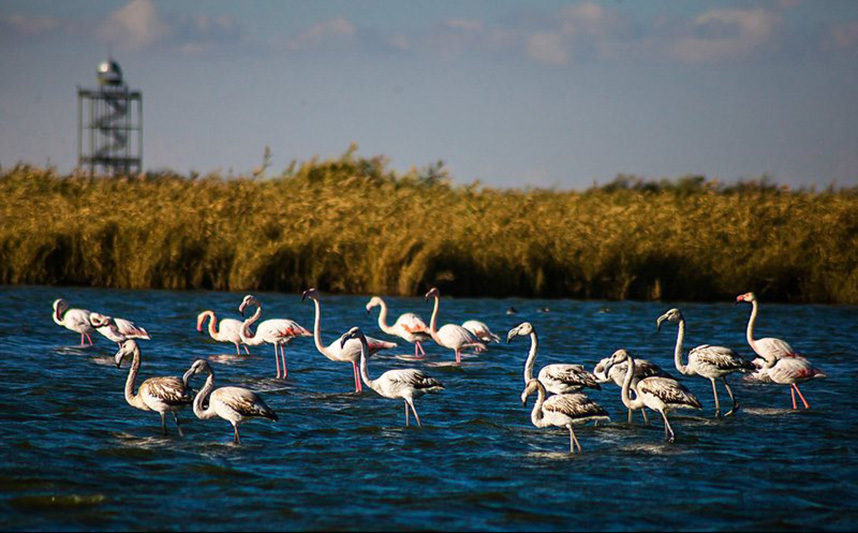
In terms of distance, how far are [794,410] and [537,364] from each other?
4320mm

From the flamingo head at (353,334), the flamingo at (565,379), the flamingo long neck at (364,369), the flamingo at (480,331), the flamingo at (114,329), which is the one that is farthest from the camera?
the flamingo at (480,331)

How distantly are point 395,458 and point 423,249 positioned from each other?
14.6 m

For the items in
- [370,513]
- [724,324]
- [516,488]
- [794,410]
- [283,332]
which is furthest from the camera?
[724,324]

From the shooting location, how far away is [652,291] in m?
25.5

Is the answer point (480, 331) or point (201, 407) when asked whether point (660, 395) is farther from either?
point (480, 331)

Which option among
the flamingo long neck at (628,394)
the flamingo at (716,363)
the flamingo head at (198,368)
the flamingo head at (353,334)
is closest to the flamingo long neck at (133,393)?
the flamingo head at (198,368)

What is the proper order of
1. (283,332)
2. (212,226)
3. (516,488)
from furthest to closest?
1. (212,226)
2. (283,332)
3. (516,488)

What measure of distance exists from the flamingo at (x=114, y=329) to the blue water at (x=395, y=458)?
1.38 ft

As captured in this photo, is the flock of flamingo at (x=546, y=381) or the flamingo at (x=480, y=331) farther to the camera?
the flamingo at (x=480, y=331)

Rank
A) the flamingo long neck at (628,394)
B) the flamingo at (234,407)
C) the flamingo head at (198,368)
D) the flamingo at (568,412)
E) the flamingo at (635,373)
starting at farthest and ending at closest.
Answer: the flamingo at (635,373)
the flamingo long neck at (628,394)
the flamingo head at (198,368)
the flamingo at (568,412)
the flamingo at (234,407)

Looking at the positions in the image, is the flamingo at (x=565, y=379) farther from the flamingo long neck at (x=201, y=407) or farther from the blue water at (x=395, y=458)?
the flamingo long neck at (x=201, y=407)

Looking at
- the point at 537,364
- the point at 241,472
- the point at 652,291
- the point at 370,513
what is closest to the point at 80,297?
the point at 537,364

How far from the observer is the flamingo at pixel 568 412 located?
10.2 m

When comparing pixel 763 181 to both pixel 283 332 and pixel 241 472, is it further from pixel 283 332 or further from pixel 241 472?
pixel 241 472
